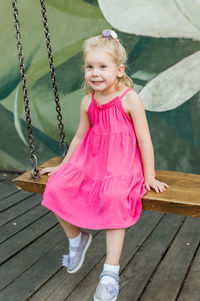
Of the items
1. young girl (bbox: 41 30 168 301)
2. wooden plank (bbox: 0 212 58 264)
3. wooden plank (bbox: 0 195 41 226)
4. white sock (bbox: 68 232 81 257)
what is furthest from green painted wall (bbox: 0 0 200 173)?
white sock (bbox: 68 232 81 257)

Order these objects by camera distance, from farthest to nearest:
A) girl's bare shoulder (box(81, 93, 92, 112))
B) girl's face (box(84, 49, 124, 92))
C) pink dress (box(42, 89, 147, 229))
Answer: girl's bare shoulder (box(81, 93, 92, 112)), girl's face (box(84, 49, 124, 92)), pink dress (box(42, 89, 147, 229))

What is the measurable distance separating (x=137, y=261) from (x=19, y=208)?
Result: 1.34 metres

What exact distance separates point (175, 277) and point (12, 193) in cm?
200

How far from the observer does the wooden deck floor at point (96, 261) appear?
231cm

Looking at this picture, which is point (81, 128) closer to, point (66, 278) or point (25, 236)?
point (66, 278)

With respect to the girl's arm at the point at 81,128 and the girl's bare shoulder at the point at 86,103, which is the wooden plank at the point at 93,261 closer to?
the girl's arm at the point at 81,128

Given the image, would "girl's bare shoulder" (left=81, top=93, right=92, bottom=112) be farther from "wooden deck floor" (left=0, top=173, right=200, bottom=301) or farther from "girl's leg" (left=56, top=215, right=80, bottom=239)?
"wooden deck floor" (left=0, top=173, right=200, bottom=301)

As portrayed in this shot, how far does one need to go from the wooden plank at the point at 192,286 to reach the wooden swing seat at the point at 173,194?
1.89 feet

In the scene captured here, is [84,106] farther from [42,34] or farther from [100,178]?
[42,34]

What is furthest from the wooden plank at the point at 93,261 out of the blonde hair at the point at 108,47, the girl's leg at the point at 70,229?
the blonde hair at the point at 108,47

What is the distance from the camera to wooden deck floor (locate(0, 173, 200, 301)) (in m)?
2.31

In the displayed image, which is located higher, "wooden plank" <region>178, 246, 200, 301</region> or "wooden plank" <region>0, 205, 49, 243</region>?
"wooden plank" <region>178, 246, 200, 301</region>

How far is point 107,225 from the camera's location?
2041 millimetres

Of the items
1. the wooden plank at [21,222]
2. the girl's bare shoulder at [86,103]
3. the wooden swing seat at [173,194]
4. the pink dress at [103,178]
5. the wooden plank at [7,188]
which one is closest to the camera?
the wooden swing seat at [173,194]
